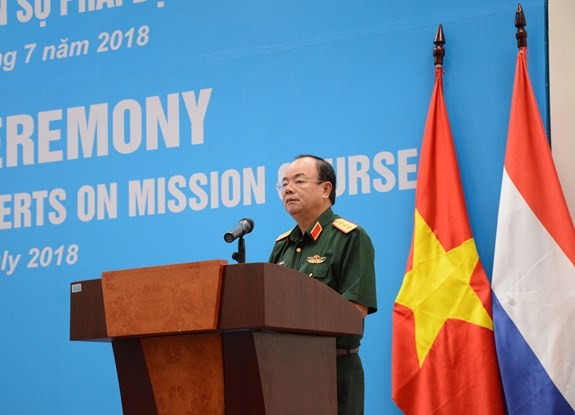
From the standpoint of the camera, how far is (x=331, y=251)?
3105 mm

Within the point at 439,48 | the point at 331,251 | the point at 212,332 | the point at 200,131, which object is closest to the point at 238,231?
the point at 212,332

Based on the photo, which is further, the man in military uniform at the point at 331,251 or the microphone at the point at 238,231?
the man in military uniform at the point at 331,251

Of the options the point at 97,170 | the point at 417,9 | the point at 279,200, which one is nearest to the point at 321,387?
the point at 279,200

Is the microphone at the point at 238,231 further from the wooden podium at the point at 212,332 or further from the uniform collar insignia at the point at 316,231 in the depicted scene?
the uniform collar insignia at the point at 316,231

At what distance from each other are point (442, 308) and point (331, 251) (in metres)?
0.98

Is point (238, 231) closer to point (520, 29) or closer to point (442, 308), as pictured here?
point (442, 308)

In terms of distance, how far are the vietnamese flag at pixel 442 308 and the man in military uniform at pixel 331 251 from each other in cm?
82

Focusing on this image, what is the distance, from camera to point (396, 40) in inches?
168

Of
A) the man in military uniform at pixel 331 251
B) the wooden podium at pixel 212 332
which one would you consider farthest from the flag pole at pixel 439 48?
the wooden podium at pixel 212 332

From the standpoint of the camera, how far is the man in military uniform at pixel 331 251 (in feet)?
9.88

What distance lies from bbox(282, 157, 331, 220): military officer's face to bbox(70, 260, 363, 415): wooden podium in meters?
0.72

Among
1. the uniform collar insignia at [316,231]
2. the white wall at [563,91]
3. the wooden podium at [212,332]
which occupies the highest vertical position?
the white wall at [563,91]

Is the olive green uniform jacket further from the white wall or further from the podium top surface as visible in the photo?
the white wall

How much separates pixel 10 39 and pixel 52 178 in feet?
2.84
